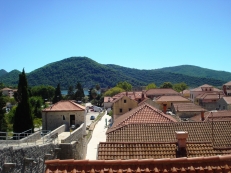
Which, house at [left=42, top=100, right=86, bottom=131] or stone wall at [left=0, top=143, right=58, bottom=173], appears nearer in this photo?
stone wall at [left=0, top=143, right=58, bottom=173]

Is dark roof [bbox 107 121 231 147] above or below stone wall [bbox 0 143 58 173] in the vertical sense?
above

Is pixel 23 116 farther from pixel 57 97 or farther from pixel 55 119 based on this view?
pixel 57 97

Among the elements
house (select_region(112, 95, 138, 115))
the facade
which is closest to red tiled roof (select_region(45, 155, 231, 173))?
house (select_region(112, 95, 138, 115))

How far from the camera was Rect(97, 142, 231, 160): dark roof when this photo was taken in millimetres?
9898

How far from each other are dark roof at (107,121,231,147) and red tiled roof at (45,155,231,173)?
9194 mm

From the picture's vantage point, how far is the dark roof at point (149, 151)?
32.5ft

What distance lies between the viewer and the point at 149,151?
33.7 ft

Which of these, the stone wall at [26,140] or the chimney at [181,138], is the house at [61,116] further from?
the chimney at [181,138]

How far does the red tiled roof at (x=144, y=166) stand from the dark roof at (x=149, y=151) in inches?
157

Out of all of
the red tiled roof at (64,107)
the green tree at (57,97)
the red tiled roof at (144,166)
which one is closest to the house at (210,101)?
the red tiled roof at (64,107)

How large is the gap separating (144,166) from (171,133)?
10.6 meters

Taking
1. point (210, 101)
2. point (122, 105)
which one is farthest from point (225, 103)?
point (122, 105)

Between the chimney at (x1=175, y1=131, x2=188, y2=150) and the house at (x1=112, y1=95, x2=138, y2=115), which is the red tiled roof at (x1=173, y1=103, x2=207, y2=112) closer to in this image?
the house at (x1=112, y1=95, x2=138, y2=115)

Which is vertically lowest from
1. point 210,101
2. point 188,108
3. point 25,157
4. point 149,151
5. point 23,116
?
point 210,101
